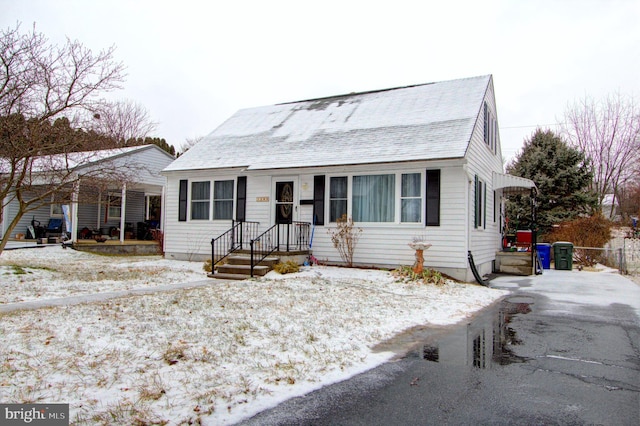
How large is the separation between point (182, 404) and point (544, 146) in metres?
26.2

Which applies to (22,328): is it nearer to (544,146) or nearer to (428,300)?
(428,300)

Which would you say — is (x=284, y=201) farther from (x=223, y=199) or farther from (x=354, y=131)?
(x=354, y=131)

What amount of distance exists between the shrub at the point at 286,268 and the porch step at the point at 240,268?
24 centimetres

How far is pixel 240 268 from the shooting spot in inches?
455

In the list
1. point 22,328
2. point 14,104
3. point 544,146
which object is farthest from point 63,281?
point 544,146

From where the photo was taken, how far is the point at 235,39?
50.3ft

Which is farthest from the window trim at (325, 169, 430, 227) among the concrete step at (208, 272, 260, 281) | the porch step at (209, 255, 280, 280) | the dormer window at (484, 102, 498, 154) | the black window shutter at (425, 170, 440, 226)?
the dormer window at (484, 102, 498, 154)

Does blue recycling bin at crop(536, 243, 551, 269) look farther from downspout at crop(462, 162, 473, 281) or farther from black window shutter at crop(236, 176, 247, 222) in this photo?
black window shutter at crop(236, 176, 247, 222)

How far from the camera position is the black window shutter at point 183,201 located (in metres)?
15.8

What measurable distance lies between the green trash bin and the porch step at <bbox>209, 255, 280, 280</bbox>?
33.3ft

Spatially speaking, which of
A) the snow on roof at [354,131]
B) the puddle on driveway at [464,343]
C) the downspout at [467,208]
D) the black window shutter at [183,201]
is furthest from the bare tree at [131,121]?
the puddle on driveway at [464,343]

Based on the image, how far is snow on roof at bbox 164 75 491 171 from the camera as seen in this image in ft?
40.8

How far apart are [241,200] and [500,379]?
37.1ft

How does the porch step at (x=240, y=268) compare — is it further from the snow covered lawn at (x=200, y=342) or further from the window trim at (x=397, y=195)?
the window trim at (x=397, y=195)
